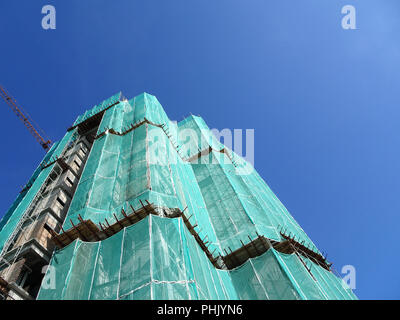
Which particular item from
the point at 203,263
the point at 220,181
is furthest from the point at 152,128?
the point at 203,263

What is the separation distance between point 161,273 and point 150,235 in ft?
7.02

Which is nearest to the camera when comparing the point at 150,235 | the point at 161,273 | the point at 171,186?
the point at 161,273

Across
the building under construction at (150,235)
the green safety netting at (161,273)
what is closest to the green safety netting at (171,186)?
the building under construction at (150,235)

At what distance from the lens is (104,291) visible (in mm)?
12836

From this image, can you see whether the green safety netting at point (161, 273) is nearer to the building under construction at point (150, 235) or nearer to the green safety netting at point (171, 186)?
the building under construction at point (150, 235)

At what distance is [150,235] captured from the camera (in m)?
14.2

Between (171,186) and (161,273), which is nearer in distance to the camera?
(161,273)

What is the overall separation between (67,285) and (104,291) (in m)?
1.57

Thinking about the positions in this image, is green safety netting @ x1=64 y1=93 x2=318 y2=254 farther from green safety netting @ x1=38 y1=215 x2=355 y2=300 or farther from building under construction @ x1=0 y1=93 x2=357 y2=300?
green safety netting @ x1=38 y1=215 x2=355 y2=300

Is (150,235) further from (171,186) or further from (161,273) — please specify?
(171,186)

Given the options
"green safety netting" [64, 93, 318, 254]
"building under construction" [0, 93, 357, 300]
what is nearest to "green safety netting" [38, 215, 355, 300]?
"building under construction" [0, 93, 357, 300]

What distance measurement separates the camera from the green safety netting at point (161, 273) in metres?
12.3

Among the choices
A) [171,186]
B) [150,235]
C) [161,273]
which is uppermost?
Answer: [161,273]

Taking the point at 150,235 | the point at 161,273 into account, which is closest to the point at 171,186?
the point at 150,235
